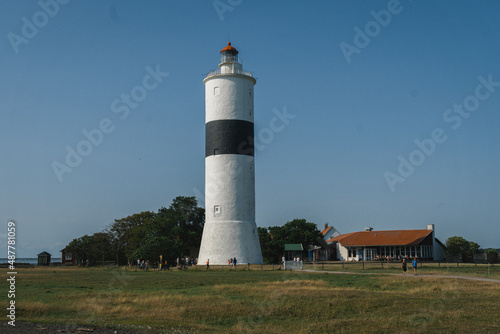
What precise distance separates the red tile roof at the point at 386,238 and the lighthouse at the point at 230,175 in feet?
77.6

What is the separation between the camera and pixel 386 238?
224 ft

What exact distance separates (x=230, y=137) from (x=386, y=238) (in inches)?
1215

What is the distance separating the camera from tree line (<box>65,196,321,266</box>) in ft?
212

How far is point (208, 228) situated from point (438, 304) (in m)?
33.3

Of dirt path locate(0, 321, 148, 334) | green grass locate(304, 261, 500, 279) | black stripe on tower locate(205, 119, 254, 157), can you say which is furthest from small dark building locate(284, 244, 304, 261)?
dirt path locate(0, 321, 148, 334)

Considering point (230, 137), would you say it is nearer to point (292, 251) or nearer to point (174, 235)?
point (174, 235)

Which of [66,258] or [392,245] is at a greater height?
[392,245]

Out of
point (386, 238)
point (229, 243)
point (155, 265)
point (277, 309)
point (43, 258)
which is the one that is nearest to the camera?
point (277, 309)

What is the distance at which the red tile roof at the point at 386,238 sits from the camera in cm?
6553

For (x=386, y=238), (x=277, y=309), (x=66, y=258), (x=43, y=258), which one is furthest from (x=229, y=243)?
(x=43, y=258)

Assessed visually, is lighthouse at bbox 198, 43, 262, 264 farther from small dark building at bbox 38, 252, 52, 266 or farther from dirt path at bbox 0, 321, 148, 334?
small dark building at bbox 38, 252, 52, 266

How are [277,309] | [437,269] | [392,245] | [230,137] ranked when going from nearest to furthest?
[277,309] → [437,269] → [230,137] → [392,245]

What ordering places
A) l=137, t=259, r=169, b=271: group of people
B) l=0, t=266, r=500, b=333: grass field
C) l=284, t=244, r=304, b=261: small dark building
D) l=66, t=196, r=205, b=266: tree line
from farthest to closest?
l=284, t=244, r=304, b=261: small dark building < l=66, t=196, r=205, b=266: tree line < l=137, t=259, r=169, b=271: group of people < l=0, t=266, r=500, b=333: grass field

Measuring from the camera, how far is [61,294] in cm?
2123
